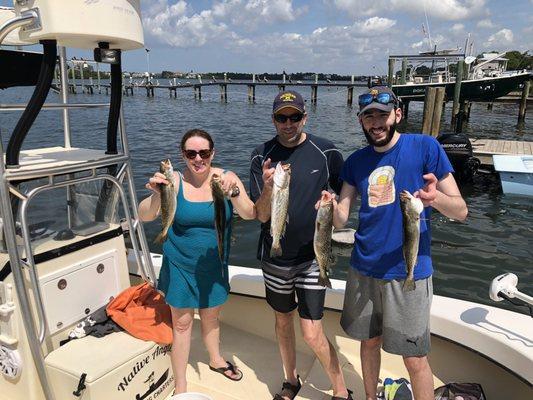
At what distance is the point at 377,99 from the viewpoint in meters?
2.48

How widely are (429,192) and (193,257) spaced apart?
1610mm

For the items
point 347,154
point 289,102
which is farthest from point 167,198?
point 347,154

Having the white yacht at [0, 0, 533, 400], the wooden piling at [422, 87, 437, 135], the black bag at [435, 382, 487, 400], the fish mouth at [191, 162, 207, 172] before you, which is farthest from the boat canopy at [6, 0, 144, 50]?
the wooden piling at [422, 87, 437, 135]

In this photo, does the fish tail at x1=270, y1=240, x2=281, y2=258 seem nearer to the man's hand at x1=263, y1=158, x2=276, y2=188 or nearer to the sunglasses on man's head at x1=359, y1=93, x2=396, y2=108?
the man's hand at x1=263, y1=158, x2=276, y2=188

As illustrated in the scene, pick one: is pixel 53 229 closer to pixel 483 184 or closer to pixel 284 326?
pixel 284 326

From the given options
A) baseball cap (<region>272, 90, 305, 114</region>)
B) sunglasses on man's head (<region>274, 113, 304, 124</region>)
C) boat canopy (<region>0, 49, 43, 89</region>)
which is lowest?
sunglasses on man's head (<region>274, 113, 304, 124</region>)

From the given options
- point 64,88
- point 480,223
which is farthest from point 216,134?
point 64,88

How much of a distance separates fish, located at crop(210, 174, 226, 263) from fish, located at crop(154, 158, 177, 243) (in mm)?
253

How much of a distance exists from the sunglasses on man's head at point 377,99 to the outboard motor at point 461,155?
10.5 meters

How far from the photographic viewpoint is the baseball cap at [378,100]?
2463 mm

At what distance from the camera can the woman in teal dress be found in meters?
2.83

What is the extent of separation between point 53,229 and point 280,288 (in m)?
1.65

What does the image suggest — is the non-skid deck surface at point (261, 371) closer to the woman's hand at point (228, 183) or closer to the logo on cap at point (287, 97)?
the woman's hand at point (228, 183)

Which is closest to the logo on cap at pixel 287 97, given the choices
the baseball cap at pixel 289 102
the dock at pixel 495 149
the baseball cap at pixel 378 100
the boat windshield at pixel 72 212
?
the baseball cap at pixel 289 102
